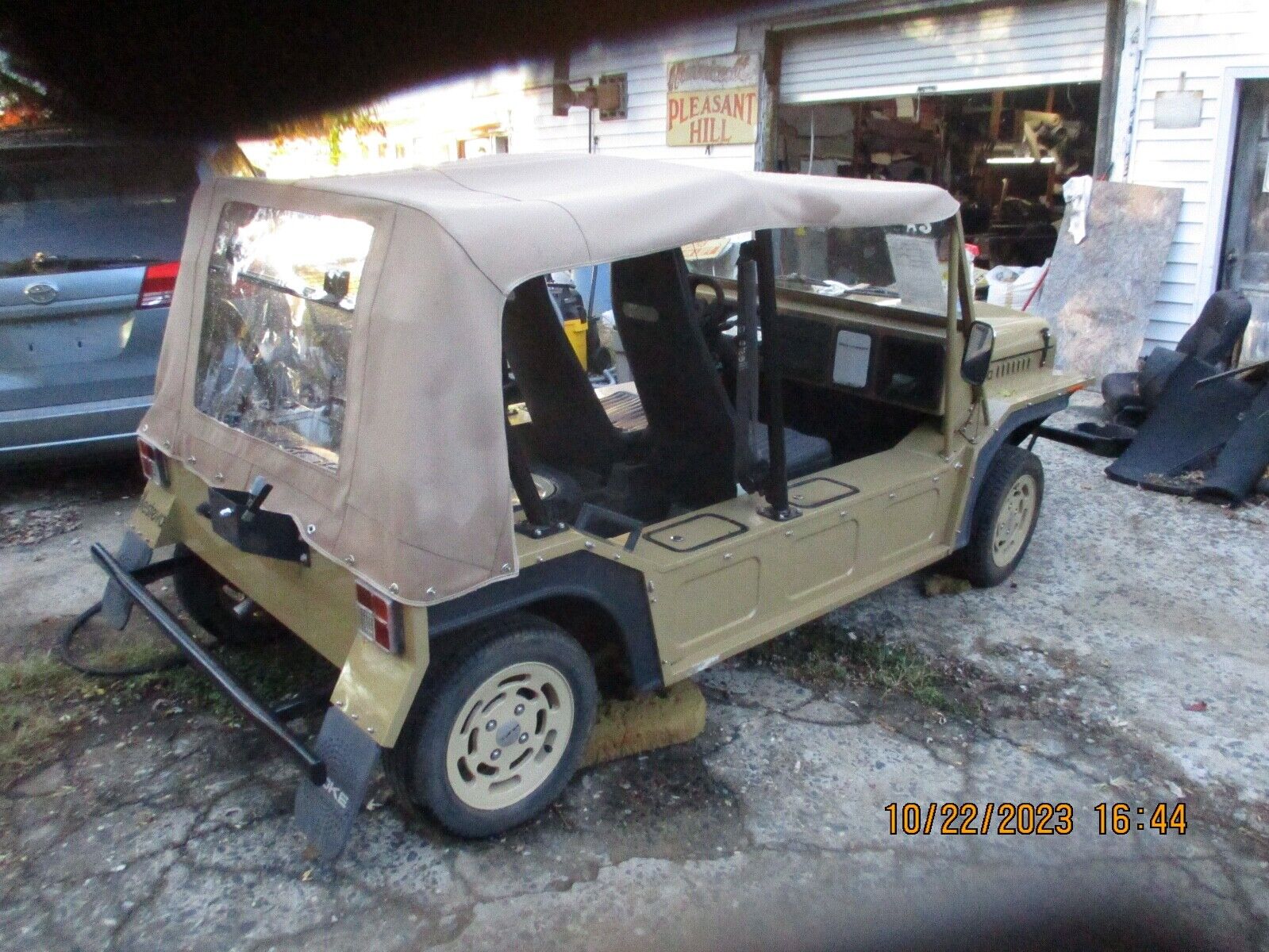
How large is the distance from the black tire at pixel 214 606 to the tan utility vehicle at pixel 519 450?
0.01 m

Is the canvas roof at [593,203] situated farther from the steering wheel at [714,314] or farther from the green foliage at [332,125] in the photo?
the green foliage at [332,125]

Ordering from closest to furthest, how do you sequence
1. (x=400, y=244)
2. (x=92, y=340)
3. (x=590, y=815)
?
(x=400, y=244), (x=590, y=815), (x=92, y=340)

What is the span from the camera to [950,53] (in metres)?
9.09

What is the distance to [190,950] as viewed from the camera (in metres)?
2.45

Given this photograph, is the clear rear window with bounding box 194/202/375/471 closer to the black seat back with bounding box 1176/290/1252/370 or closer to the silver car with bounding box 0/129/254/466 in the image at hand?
the silver car with bounding box 0/129/254/466

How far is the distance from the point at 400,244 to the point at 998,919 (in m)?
2.27

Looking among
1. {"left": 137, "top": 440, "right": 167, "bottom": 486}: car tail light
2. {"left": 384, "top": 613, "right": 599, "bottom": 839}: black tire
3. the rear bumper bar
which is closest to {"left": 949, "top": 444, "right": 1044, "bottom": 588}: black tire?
{"left": 384, "top": 613, "right": 599, "bottom": 839}: black tire

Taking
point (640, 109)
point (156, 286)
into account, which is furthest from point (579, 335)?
point (640, 109)

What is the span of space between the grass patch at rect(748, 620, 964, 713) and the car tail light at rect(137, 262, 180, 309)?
3274 mm

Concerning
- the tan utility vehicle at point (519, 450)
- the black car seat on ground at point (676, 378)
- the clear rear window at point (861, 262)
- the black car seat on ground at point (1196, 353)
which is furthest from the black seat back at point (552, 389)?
the black car seat on ground at point (1196, 353)

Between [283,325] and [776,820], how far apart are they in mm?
1993

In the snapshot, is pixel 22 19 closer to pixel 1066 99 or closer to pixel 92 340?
pixel 92 340

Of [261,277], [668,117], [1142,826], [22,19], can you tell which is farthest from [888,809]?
[668,117]

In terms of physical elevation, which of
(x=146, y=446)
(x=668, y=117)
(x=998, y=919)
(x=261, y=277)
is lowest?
(x=998, y=919)
